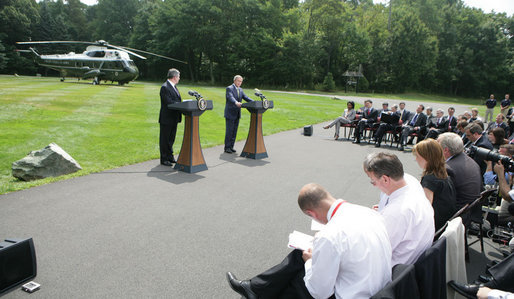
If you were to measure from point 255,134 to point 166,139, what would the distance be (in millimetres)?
2509

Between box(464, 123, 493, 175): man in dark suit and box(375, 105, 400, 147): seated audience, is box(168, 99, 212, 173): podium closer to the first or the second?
box(464, 123, 493, 175): man in dark suit

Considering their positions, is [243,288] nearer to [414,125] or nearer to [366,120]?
[366,120]

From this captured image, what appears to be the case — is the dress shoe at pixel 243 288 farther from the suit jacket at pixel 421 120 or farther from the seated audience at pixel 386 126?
the suit jacket at pixel 421 120

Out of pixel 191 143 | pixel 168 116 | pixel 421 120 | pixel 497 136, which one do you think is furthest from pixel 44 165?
pixel 421 120

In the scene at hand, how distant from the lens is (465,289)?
2643mm

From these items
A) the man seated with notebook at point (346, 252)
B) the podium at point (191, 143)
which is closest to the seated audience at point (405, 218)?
the man seated with notebook at point (346, 252)

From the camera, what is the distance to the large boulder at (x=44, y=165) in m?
6.42

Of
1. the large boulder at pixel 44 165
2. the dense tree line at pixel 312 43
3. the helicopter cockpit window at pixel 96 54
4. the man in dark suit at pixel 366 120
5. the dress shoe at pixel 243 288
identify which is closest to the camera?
the dress shoe at pixel 243 288

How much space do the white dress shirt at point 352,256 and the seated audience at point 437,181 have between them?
1640mm

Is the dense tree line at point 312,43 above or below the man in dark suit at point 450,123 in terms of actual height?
above

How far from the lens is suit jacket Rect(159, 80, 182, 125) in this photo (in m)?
7.51

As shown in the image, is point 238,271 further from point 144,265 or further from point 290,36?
point 290,36

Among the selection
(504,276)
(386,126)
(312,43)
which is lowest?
(504,276)

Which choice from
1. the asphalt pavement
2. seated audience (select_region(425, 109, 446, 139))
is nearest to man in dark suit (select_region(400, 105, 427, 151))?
seated audience (select_region(425, 109, 446, 139))
